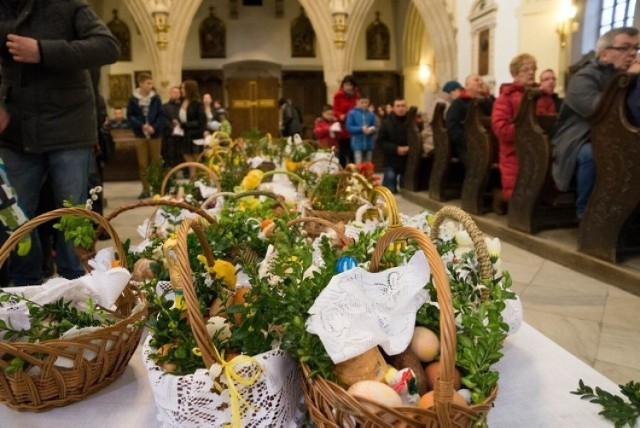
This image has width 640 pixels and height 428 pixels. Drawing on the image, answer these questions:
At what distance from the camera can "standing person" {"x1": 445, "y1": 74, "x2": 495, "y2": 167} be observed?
5.60 m

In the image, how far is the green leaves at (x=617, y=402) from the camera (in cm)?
111

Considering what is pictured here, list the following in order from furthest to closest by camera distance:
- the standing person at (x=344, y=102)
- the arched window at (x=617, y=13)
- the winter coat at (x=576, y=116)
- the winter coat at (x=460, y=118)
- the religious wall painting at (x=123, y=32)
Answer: the religious wall painting at (x=123, y=32) < the arched window at (x=617, y=13) < the standing person at (x=344, y=102) < the winter coat at (x=460, y=118) < the winter coat at (x=576, y=116)

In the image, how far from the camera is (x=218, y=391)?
3.18ft

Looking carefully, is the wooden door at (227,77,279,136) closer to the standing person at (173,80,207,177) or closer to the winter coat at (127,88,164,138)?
the standing person at (173,80,207,177)

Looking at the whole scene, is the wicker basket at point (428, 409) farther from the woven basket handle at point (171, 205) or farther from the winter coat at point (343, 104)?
the winter coat at point (343, 104)

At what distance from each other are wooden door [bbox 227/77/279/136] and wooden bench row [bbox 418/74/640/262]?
36.0 ft

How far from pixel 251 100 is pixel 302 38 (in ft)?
7.95

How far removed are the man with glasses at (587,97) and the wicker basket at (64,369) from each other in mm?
3303

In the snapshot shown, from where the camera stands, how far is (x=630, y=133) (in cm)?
311

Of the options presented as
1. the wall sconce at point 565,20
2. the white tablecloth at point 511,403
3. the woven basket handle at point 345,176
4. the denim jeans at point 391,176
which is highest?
the wall sconce at point 565,20

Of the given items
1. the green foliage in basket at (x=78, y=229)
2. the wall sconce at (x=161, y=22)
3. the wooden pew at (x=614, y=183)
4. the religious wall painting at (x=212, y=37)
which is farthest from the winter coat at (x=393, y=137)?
the religious wall painting at (x=212, y=37)

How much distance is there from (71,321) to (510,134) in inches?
161

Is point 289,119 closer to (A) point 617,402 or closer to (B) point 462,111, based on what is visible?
(B) point 462,111

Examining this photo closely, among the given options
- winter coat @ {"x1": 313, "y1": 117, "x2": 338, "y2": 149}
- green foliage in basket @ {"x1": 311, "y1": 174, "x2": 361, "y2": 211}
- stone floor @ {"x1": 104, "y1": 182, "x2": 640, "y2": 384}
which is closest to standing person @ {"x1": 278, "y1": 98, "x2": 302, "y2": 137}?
winter coat @ {"x1": 313, "y1": 117, "x2": 338, "y2": 149}
